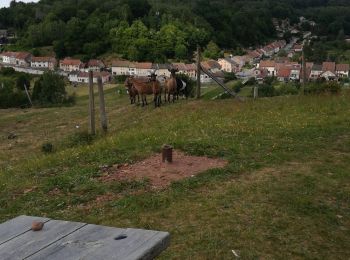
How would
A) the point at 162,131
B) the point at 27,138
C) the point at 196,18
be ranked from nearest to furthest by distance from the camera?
the point at 162,131 < the point at 27,138 < the point at 196,18

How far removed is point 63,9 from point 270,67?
1900 inches

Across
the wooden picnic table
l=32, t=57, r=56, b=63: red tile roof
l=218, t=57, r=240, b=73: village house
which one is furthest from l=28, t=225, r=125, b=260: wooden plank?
l=32, t=57, r=56, b=63: red tile roof

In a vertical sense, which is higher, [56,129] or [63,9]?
[63,9]

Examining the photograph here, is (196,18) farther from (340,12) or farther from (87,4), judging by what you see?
(340,12)

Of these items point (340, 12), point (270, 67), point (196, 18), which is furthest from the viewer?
point (340, 12)

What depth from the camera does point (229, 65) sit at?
85375 mm

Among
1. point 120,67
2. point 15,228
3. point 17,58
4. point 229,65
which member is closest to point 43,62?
point 17,58

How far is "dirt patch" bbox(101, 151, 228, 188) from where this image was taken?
8.00 metres

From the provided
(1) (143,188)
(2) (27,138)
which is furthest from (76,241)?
(2) (27,138)

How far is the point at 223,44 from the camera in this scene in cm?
10725

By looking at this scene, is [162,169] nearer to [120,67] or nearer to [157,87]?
[157,87]

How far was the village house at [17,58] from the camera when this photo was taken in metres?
89.1

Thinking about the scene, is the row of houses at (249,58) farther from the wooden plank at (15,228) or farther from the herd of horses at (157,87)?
the wooden plank at (15,228)

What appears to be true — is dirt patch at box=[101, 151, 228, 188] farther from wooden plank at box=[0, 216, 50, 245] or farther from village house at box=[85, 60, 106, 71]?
village house at box=[85, 60, 106, 71]
